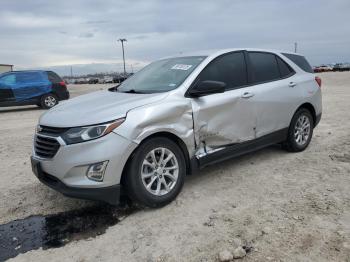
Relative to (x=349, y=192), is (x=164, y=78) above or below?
above

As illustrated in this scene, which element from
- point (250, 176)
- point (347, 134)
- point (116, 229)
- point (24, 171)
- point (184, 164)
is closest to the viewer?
point (116, 229)

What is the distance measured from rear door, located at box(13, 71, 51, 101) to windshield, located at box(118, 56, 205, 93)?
1059 centimetres

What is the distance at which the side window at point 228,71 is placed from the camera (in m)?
4.80

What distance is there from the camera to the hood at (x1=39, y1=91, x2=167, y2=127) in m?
3.83

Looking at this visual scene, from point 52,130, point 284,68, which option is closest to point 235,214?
point 52,130

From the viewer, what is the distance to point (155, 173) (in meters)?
4.11

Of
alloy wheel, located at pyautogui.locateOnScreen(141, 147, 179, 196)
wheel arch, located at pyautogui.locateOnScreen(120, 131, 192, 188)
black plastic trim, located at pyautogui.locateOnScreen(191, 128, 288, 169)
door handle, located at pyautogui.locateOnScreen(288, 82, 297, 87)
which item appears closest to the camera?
wheel arch, located at pyautogui.locateOnScreen(120, 131, 192, 188)

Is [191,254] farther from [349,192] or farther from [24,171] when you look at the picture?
[24,171]

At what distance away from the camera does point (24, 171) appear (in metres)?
5.86

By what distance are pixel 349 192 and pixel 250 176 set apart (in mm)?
1241

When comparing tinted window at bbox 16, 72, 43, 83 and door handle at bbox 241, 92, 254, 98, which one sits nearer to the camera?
door handle at bbox 241, 92, 254, 98

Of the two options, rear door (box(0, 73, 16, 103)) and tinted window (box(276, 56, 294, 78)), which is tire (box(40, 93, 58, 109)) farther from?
tinted window (box(276, 56, 294, 78))

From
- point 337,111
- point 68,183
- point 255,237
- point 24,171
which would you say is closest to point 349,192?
point 255,237

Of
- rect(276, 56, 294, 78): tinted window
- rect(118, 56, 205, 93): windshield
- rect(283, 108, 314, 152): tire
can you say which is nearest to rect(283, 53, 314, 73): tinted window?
rect(276, 56, 294, 78): tinted window
